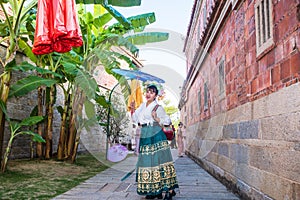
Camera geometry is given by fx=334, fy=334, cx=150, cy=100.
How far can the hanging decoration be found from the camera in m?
4.23

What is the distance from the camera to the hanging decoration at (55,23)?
4.23m

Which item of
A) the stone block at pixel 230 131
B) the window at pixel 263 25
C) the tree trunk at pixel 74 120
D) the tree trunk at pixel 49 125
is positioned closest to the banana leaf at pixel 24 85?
the tree trunk at pixel 49 125

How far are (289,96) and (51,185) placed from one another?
4070 mm

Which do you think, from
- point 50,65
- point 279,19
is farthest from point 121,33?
point 279,19

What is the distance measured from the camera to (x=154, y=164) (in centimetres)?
436

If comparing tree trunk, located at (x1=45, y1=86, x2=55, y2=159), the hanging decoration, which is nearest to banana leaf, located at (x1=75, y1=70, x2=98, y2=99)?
tree trunk, located at (x1=45, y1=86, x2=55, y2=159)

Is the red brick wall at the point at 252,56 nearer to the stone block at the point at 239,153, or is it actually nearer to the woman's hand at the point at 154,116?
the stone block at the point at 239,153

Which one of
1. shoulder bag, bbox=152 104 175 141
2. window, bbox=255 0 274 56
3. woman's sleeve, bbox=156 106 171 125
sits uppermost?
window, bbox=255 0 274 56

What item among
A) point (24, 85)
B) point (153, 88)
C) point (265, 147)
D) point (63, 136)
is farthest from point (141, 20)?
point (265, 147)

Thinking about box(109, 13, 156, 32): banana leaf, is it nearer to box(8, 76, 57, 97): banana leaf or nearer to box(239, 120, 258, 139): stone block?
box(8, 76, 57, 97): banana leaf

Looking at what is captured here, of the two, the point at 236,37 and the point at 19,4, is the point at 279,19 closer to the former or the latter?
the point at 236,37

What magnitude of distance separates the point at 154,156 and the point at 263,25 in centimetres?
209

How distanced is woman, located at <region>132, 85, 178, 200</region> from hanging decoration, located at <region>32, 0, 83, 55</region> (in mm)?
1312

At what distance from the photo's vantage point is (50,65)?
7941 millimetres
